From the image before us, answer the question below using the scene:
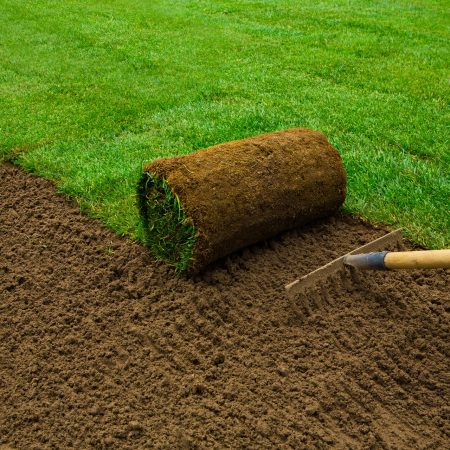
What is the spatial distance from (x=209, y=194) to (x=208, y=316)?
2.47 feet

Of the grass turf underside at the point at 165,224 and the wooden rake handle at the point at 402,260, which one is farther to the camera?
the grass turf underside at the point at 165,224

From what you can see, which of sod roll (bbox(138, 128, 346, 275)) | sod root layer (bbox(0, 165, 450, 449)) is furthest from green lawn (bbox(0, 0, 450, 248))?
sod root layer (bbox(0, 165, 450, 449))

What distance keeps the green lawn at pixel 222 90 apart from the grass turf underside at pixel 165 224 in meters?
0.35

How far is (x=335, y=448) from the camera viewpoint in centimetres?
320

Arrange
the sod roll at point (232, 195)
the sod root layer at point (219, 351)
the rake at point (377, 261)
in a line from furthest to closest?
the sod roll at point (232, 195)
the rake at point (377, 261)
the sod root layer at point (219, 351)

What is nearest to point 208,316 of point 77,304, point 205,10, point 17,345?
point 77,304

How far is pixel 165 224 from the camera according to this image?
14.6ft

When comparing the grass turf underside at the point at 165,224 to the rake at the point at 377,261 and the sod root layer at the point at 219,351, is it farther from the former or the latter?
the rake at the point at 377,261

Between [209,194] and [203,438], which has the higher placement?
[209,194]

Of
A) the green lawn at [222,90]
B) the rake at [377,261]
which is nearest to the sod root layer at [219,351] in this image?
the rake at [377,261]

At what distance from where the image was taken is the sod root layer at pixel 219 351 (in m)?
3.36

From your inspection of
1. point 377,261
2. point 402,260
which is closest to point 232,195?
point 377,261

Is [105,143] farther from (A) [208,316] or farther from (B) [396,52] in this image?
Answer: (B) [396,52]

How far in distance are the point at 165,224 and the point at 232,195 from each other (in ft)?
1.52
